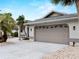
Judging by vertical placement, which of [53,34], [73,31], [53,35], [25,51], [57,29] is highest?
[57,29]

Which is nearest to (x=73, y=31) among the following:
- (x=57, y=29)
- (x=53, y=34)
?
(x=57, y=29)

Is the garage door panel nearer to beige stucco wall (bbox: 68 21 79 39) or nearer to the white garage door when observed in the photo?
the white garage door

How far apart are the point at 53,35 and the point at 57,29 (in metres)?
1.15

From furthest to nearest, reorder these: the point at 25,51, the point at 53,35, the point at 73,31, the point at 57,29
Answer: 1. the point at 53,35
2. the point at 57,29
3. the point at 73,31
4. the point at 25,51

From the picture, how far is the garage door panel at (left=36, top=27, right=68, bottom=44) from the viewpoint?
61.4 feet

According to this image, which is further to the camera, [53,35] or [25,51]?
[53,35]

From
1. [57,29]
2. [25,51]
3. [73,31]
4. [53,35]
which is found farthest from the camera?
[53,35]

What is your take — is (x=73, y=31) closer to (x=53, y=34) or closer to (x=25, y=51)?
(x=53, y=34)

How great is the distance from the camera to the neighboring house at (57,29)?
1748 centimetres

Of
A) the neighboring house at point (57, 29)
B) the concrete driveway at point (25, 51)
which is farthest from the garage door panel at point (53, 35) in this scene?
the concrete driveway at point (25, 51)

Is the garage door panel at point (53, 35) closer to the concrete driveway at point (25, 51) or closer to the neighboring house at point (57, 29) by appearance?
the neighboring house at point (57, 29)

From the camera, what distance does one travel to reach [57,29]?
19719mm

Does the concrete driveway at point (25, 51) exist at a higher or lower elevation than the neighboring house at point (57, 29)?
lower

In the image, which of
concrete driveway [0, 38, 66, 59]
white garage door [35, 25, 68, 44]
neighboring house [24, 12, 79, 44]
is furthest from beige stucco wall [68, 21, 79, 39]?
concrete driveway [0, 38, 66, 59]
